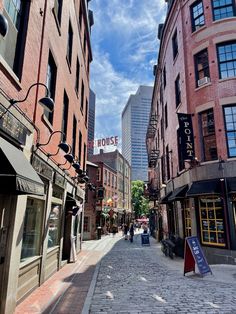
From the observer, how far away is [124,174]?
5556 centimetres

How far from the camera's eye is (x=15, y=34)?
6156 millimetres

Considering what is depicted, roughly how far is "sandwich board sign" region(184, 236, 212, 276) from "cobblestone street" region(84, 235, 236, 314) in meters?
0.27

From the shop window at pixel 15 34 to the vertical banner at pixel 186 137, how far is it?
844 cm

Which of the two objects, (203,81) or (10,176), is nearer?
(10,176)

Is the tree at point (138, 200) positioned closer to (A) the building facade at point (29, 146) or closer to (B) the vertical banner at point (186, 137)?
(B) the vertical banner at point (186, 137)

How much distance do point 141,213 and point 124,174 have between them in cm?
2499

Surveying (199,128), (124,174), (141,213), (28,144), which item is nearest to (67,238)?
(28,144)

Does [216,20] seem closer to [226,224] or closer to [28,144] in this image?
[226,224]

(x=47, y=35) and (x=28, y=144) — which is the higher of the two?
(x=47, y=35)

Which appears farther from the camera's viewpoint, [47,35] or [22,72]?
[47,35]

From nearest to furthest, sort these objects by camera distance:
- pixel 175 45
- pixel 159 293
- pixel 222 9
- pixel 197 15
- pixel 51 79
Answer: pixel 159 293
pixel 51 79
pixel 222 9
pixel 197 15
pixel 175 45

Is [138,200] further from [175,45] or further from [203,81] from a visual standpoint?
[203,81]

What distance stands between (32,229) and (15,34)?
550 centimetres

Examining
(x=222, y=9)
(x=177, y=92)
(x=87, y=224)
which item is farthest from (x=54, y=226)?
(x=87, y=224)
